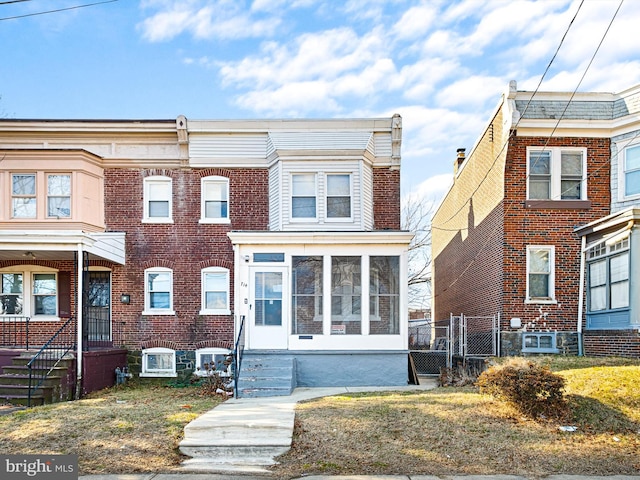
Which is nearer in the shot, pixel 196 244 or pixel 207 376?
pixel 207 376

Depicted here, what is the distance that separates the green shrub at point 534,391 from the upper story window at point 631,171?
7954 mm

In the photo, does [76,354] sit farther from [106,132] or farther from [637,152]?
[637,152]

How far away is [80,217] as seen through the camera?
52.2 feet

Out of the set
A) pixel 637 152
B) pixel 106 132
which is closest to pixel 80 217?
pixel 106 132

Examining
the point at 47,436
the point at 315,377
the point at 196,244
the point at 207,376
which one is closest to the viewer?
the point at 47,436

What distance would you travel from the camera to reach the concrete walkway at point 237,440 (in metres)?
7.72

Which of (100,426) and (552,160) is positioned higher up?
(552,160)

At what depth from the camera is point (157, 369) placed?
16.2 meters

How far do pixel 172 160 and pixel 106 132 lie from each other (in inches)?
78.6

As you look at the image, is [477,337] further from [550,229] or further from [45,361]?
[45,361]

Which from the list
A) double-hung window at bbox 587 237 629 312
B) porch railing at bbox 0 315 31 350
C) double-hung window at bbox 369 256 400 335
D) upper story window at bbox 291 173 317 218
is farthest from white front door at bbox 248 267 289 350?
double-hung window at bbox 587 237 629 312

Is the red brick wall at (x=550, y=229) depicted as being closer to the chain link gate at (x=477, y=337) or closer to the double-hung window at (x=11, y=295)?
the chain link gate at (x=477, y=337)

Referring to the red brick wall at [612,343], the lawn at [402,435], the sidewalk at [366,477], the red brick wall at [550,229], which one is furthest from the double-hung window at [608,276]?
the sidewalk at [366,477]

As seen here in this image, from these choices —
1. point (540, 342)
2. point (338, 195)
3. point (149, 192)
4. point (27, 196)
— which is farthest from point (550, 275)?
point (27, 196)
